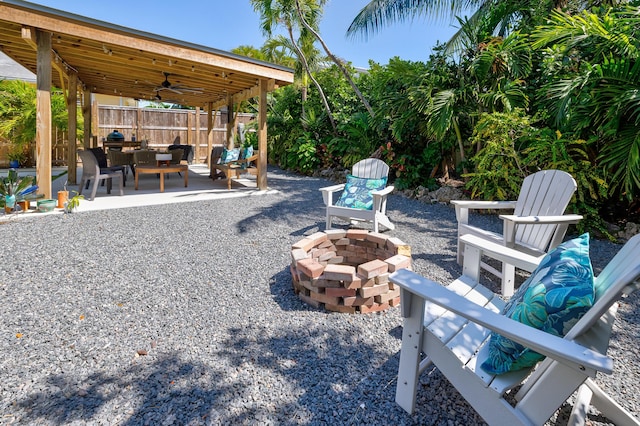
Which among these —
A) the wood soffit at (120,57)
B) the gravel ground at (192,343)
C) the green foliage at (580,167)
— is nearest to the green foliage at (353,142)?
the wood soffit at (120,57)

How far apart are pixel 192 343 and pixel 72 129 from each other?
660 cm

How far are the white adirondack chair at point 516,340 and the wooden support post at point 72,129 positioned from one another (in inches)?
295

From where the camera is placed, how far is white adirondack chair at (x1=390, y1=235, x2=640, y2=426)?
1.00 meters

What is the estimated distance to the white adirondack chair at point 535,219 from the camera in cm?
261

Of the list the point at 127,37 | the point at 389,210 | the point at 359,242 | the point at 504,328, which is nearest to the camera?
the point at 504,328

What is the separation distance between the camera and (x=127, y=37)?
5102 mm

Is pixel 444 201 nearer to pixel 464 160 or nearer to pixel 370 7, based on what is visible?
pixel 464 160

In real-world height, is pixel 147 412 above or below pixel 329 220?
below

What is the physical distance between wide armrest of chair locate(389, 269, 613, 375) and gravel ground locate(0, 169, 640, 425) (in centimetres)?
60

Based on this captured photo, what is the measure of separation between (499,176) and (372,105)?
4.74 m

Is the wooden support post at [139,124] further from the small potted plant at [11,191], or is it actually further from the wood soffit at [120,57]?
the small potted plant at [11,191]

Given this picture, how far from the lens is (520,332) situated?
3.49ft

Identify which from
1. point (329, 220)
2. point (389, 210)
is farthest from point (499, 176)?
point (329, 220)

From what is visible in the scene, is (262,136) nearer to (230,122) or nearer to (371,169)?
(371,169)
